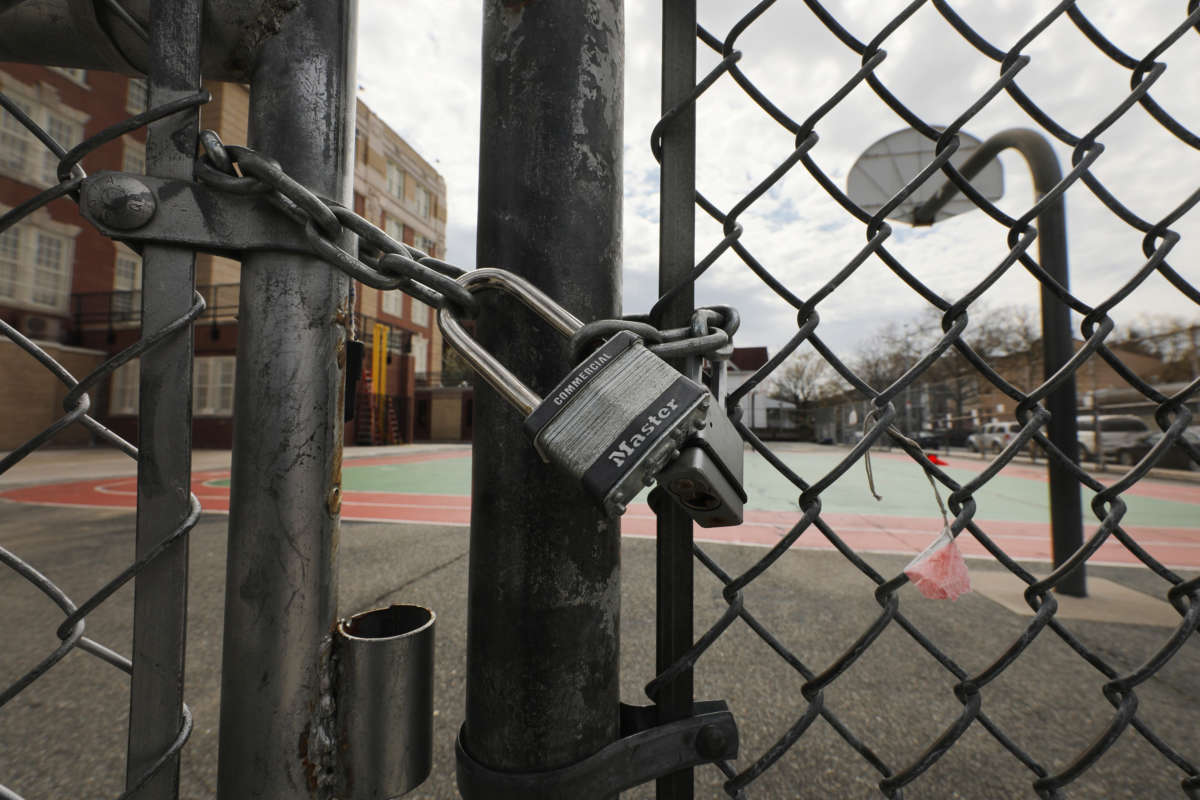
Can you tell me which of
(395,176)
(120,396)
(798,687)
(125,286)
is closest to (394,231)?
(798,687)

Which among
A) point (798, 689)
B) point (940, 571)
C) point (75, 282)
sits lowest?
point (798, 689)

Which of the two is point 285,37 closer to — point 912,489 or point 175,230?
point 175,230

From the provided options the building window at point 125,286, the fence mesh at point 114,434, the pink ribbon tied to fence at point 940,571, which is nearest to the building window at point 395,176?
the fence mesh at point 114,434

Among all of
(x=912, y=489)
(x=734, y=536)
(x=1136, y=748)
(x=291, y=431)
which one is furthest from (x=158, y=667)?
(x=912, y=489)

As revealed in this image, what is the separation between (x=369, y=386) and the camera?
18.0 m

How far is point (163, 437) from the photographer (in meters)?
0.55

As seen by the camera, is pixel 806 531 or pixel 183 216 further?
pixel 806 531

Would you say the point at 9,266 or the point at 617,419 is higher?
the point at 9,266

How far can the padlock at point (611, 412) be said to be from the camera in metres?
0.44

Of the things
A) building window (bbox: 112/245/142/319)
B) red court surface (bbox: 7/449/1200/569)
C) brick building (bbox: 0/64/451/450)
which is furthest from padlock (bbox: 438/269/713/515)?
building window (bbox: 112/245/142/319)

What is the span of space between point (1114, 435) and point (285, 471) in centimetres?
2185

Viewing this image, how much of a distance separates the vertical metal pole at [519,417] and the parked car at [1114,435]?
54.5 feet

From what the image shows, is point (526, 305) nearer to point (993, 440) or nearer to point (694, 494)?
point (694, 494)

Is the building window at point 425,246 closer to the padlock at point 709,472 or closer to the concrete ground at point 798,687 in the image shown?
the padlock at point 709,472
